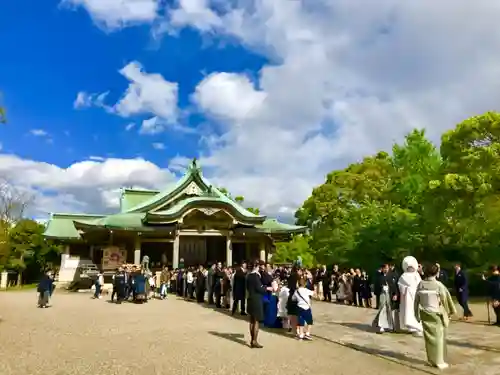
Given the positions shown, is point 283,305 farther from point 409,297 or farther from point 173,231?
point 173,231

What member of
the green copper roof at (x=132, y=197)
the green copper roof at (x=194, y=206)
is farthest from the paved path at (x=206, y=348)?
the green copper roof at (x=132, y=197)

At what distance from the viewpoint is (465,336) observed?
996 cm

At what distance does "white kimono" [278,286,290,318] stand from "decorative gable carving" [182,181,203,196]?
67.2 feet

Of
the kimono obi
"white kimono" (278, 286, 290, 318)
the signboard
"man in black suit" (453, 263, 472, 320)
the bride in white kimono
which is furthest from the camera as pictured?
the signboard

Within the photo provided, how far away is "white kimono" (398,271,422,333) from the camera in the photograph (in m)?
10.3

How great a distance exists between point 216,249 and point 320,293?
34.1 ft

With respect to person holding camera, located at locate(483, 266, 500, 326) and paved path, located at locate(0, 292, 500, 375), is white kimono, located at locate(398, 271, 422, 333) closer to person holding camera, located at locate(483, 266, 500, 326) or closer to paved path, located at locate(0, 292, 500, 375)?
paved path, located at locate(0, 292, 500, 375)

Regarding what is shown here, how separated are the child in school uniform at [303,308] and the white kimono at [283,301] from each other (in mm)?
1351

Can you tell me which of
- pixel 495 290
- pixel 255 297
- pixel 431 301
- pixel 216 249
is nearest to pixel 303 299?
pixel 255 297

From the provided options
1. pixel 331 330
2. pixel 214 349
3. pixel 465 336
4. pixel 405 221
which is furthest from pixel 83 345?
pixel 405 221

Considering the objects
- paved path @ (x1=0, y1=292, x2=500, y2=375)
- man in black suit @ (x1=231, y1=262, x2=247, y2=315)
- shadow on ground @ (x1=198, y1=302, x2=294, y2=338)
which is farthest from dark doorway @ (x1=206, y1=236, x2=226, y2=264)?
paved path @ (x1=0, y1=292, x2=500, y2=375)

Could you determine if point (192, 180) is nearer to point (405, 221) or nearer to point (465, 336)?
point (405, 221)

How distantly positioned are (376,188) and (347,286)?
1694 centimetres

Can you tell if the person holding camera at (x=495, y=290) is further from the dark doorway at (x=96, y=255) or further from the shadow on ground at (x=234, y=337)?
the dark doorway at (x=96, y=255)
